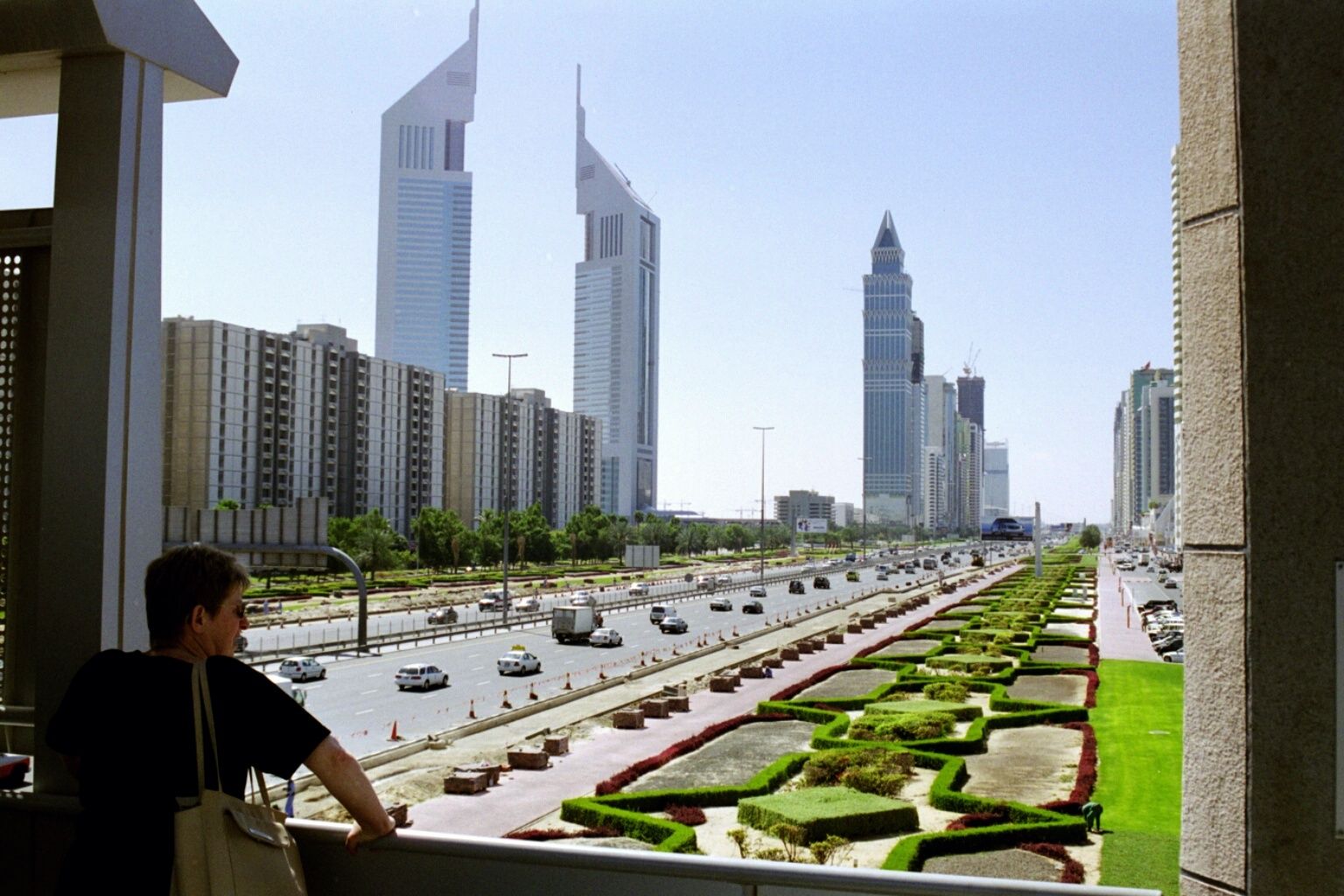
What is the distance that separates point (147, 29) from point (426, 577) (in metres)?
55.0

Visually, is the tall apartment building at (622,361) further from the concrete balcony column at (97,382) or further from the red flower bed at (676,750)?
the concrete balcony column at (97,382)

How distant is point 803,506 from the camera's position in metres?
162

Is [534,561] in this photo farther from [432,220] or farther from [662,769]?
[432,220]

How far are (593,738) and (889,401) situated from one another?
170 m

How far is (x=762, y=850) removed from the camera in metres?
12.0

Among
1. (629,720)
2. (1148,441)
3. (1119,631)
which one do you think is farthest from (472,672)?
(1148,441)

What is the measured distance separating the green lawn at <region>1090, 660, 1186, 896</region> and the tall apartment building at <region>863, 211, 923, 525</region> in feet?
519

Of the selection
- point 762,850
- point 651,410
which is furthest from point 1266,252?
point 651,410

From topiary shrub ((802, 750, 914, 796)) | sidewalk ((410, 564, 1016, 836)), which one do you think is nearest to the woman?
sidewalk ((410, 564, 1016, 836))

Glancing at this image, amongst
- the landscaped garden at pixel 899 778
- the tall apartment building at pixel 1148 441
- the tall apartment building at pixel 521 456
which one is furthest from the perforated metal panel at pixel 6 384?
the tall apartment building at pixel 1148 441

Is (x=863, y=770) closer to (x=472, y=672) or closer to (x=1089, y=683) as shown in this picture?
(x=1089, y=683)

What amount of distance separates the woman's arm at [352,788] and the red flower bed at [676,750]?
1221cm

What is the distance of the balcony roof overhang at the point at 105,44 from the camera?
3111mm

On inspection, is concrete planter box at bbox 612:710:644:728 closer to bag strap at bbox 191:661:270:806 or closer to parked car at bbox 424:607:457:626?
parked car at bbox 424:607:457:626
